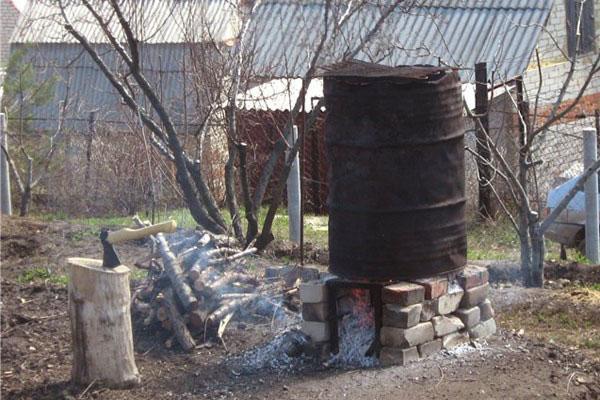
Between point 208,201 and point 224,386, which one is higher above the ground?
point 208,201

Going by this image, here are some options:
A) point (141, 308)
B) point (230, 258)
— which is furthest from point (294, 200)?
point (141, 308)

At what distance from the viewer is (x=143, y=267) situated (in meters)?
6.82

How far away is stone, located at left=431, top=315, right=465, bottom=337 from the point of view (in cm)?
552

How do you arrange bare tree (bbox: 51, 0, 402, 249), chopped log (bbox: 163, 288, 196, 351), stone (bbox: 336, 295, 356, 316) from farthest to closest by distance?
bare tree (bbox: 51, 0, 402, 249), chopped log (bbox: 163, 288, 196, 351), stone (bbox: 336, 295, 356, 316)

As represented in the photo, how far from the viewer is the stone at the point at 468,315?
5.69m

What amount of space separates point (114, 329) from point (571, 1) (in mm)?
17122

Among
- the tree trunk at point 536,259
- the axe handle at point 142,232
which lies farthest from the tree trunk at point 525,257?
the axe handle at point 142,232

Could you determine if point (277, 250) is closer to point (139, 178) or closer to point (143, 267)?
point (143, 267)

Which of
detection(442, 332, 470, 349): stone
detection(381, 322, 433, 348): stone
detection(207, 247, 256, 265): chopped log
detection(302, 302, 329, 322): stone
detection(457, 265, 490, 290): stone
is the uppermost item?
detection(207, 247, 256, 265): chopped log

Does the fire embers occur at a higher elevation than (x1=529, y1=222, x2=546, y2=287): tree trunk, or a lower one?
lower

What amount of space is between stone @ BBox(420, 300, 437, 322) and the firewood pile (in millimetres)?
1134

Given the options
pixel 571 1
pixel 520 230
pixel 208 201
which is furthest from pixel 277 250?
pixel 571 1

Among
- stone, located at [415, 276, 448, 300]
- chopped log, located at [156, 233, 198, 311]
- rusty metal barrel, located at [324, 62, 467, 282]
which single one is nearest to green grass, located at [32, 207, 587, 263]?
chopped log, located at [156, 233, 198, 311]

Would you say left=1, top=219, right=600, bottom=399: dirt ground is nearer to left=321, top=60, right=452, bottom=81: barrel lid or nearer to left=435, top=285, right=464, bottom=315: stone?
left=435, top=285, right=464, bottom=315: stone
